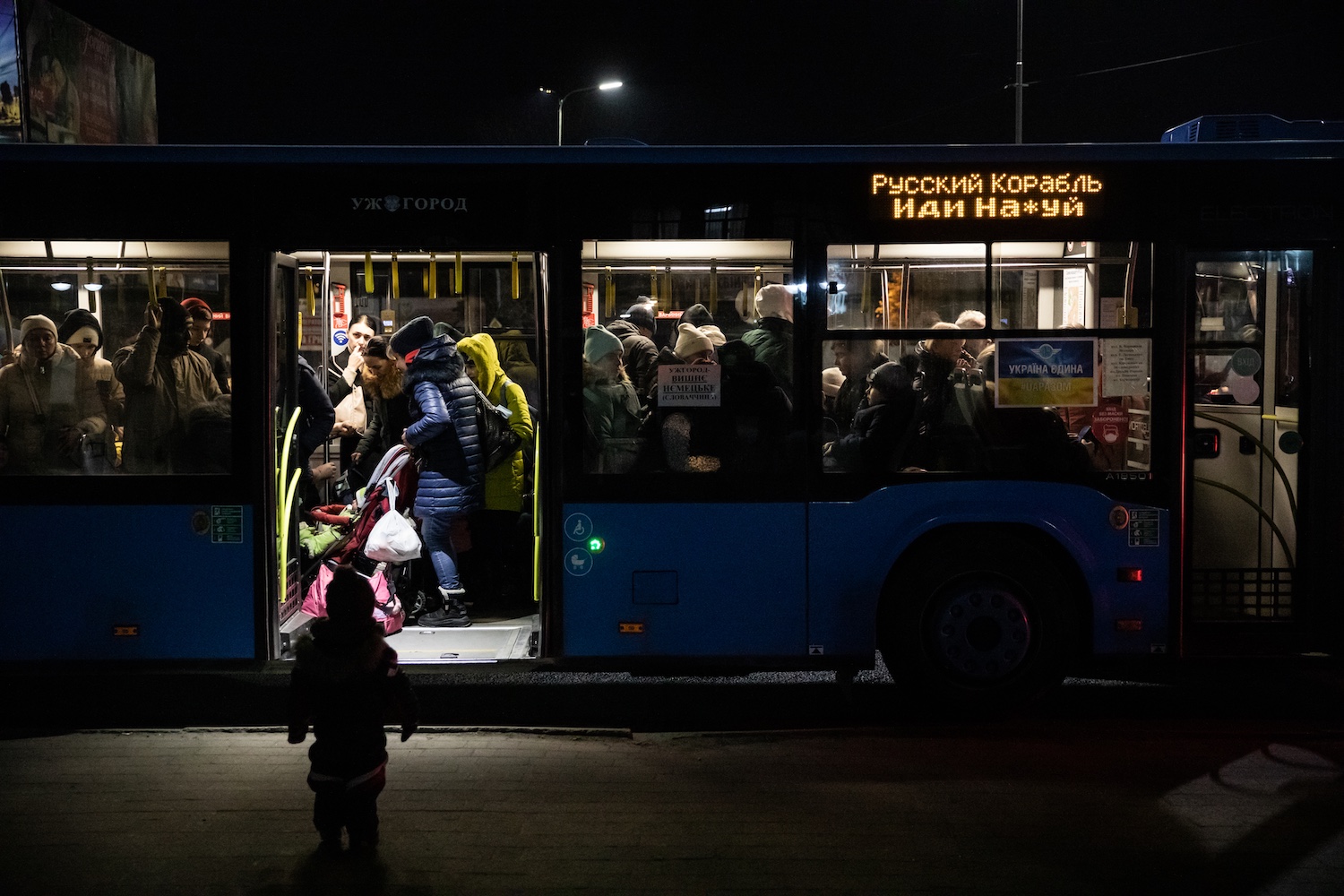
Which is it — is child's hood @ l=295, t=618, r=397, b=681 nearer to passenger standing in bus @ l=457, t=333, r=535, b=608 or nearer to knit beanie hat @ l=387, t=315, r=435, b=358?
passenger standing in bus @ l=457, t=333, r=535, b=608

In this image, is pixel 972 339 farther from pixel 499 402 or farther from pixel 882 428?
pixel 499 402

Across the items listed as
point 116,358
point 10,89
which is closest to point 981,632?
point 116,358

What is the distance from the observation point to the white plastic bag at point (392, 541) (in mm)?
7262

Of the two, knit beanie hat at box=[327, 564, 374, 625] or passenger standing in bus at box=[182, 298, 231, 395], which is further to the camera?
passenger standing in bus at box=[182, 298, 231, 395]

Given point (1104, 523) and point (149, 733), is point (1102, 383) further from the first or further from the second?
point (149, 733)

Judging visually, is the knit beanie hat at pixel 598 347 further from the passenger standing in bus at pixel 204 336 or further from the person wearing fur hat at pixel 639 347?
the passenger standing in bus at pixel 204 336

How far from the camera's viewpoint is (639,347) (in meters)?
6.19

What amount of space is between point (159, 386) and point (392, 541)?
1664 mm

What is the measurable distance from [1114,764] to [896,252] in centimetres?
266

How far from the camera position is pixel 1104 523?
6.21 m

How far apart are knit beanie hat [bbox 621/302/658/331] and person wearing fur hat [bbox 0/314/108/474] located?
8.97ft

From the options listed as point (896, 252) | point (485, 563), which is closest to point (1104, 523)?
point (896, 252)

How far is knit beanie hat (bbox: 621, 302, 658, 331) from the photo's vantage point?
6148 mm

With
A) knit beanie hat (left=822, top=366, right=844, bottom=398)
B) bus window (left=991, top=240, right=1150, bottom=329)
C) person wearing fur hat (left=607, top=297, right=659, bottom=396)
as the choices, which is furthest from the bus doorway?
bus window (left=991, top=240, right=1150, bottom=329)
